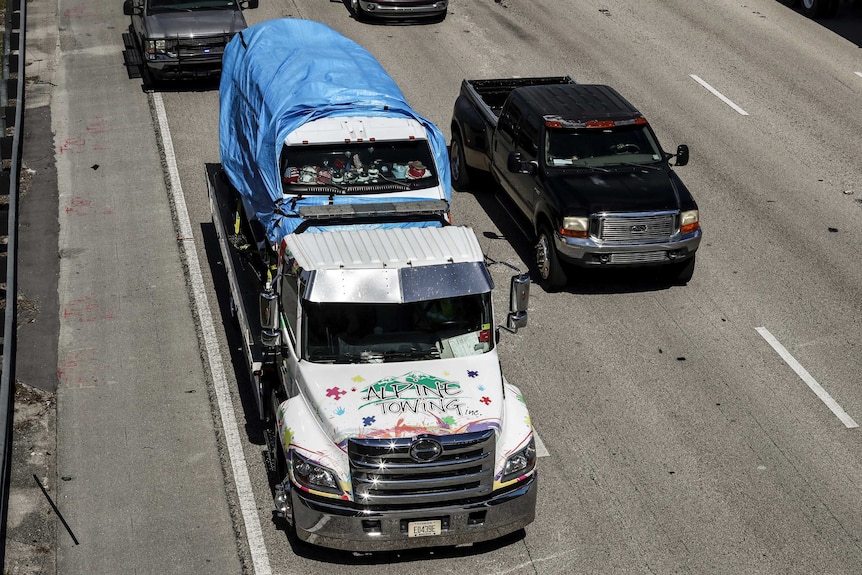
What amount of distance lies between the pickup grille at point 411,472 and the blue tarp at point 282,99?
3710mm

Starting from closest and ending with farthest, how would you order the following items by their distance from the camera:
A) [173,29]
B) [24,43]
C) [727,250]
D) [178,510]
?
[178,510]
[727,250]
[173,29]
[24,43]

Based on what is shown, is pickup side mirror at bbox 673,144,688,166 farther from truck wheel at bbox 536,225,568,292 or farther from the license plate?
the license plate

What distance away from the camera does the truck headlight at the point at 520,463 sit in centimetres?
947

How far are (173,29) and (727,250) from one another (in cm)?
1085

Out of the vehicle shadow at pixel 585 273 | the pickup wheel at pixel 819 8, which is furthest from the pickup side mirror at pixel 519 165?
the pickup wheel at pixel 819 8

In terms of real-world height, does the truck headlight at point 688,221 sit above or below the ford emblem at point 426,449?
below

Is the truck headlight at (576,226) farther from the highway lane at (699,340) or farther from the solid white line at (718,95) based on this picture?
the solid white line at (718,95)

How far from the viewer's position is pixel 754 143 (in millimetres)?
19484

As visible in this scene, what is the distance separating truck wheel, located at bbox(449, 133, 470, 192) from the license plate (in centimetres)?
908

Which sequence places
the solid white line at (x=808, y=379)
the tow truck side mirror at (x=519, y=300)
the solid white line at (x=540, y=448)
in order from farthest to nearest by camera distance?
the solid white line at (x=808, y=379) → the solid white line at (x=540, y=448) → the tow truck side mirror at (x=519, y=300)

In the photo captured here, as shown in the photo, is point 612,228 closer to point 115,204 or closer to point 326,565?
point 326,565

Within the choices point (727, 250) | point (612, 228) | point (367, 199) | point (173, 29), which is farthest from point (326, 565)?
point (173, 29)

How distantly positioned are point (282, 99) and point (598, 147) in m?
4.22

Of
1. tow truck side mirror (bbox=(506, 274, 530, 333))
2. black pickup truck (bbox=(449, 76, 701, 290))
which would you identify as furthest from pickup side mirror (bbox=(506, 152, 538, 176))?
tow truck side mirror (bbox=(506, 274, 530, 333))
